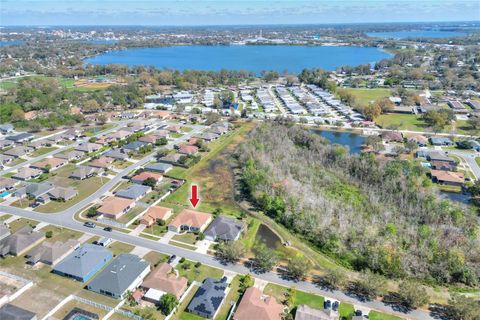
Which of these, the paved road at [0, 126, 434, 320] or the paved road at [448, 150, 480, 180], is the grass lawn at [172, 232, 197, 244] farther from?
the paved road at [448, 150, 480, 180]

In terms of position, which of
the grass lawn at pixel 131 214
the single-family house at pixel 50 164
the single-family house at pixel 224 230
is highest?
the single-family house at pixel 50 164

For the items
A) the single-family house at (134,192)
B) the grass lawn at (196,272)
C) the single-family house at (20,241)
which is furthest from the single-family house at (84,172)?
the grass lawn at (196,272)

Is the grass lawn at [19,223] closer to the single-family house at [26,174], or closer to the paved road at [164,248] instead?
the paved road at [164,248]

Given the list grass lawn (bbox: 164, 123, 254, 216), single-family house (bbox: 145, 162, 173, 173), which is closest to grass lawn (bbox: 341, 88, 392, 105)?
grass lawn (bbox: 164, 123, 254, 216)

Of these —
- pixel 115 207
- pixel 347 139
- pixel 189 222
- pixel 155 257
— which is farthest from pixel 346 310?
pixel 347 139

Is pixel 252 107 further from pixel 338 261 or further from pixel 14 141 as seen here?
pixel 338 261
